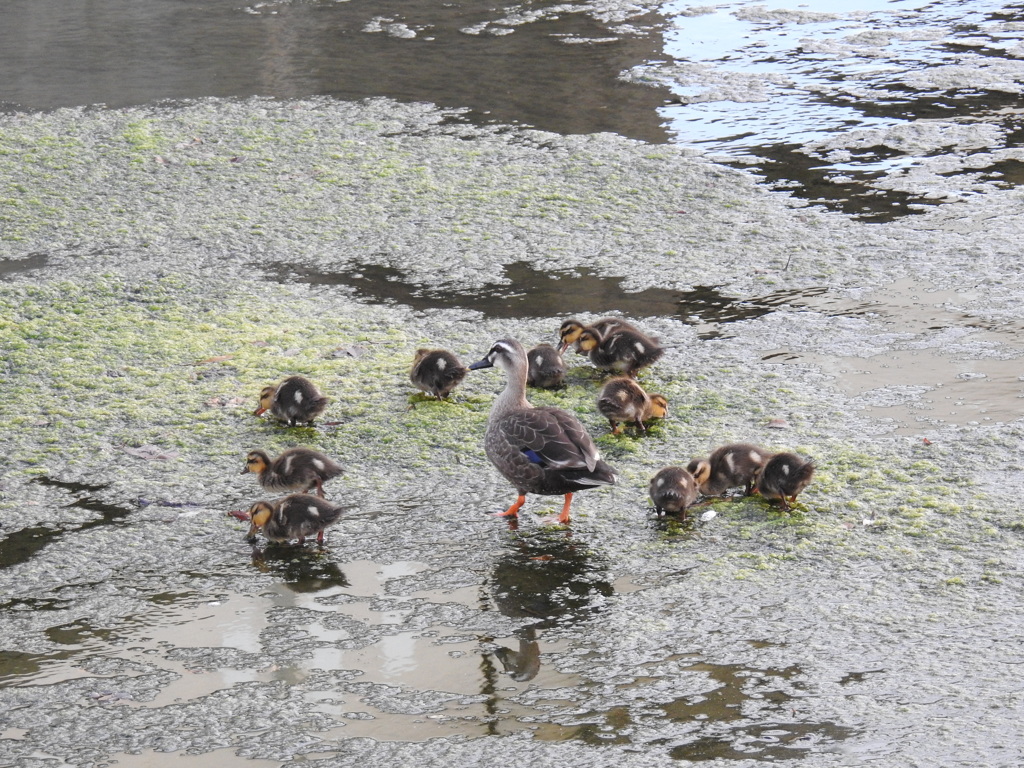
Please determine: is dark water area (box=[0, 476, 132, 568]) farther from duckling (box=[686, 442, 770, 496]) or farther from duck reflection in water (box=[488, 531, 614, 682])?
duckling (box=[686, 442, 770, 496])

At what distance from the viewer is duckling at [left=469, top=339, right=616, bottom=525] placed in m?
5.10

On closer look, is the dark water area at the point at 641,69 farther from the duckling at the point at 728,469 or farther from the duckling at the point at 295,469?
the duckling at the point at 295,469

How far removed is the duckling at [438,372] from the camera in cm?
619

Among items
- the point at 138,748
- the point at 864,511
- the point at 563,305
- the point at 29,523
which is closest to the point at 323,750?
the point at 138,748

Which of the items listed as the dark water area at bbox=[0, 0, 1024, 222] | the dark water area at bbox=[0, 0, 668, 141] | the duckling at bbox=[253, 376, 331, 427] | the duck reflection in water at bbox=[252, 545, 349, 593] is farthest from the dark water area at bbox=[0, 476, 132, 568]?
the dark water area at bbox=[0, 0, 668, 141]

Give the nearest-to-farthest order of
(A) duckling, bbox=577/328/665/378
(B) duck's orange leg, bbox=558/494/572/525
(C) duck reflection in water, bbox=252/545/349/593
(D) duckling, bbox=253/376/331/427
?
(C) duck reflection in water, bbox=252/545/349/593 < (B) duck's orange leg, bbox=558/494/572/525 < (D) duckling, bbox=253/376/331/427 < (A) duckling, bbox=577/328/665/378

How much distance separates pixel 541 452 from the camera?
5.11 m

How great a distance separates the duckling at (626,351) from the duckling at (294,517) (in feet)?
6.60

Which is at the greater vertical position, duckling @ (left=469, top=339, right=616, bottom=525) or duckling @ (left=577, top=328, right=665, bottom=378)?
duckling @ (left=577, top=328, right=665, bottom=378)

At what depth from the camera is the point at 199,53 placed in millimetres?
13281

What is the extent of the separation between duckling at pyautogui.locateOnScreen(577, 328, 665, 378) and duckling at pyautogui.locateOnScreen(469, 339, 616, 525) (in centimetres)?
91

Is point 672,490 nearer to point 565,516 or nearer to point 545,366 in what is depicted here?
point 565,516

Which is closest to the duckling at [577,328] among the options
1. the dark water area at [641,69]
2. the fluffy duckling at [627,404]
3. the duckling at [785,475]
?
the fluffy duckling at [627,404]

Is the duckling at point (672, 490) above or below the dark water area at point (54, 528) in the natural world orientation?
above
